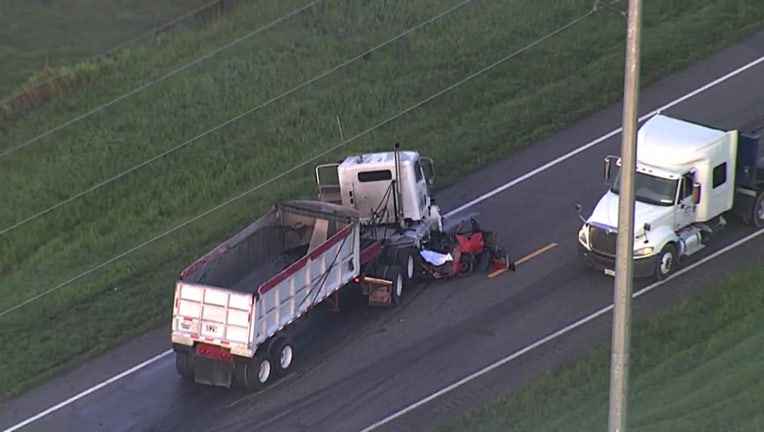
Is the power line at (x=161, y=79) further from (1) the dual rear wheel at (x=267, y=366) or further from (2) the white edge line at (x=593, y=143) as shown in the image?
(1) the dual rear wheel at (x=267, y=366)

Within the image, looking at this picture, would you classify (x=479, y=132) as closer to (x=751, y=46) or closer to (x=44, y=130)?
(x=751, y=46)

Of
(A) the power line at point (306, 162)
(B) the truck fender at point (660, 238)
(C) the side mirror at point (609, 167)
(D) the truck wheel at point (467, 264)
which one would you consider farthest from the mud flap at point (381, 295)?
(A) the power line at point (306, 162)

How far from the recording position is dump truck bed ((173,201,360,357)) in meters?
28.9

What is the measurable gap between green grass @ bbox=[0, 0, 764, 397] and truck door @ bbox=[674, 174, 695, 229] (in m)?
7.57

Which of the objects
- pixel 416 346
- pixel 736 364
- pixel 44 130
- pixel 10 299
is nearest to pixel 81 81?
pixel 44 130

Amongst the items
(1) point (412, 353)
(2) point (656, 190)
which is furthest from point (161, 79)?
(2) point (656, 190)

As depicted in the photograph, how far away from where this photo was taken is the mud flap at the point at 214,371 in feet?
96.9

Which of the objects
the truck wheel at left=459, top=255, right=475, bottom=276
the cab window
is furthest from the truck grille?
the cab window

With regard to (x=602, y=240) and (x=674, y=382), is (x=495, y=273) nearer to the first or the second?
(x=602, y=240)

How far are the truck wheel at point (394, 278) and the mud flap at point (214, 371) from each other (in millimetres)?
4542

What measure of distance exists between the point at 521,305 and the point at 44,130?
1707cm

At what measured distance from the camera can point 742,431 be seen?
25.7 m

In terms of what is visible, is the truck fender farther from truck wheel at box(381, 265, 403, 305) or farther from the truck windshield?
truck wheel at box(381, 265, 403, 305)

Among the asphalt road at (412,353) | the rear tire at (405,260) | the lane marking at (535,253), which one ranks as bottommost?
the asphalt road at (412,353)
